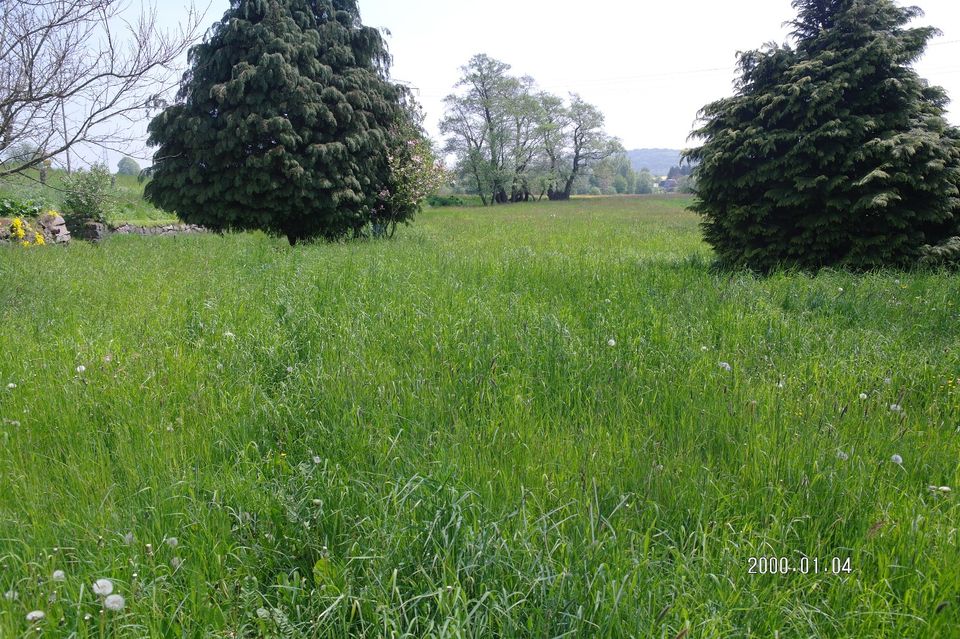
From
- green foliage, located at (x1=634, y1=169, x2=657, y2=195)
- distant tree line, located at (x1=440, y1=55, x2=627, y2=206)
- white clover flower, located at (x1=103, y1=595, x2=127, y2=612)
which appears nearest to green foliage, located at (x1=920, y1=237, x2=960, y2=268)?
white clover flower, located at (x1=103, y1=595, x2=127, y2=612)

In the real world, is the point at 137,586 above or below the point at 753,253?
below

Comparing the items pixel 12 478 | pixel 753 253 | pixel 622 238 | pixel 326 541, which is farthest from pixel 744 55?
pixel 12 478

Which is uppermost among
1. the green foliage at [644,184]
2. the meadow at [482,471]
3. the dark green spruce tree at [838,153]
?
the green foliage at [644,184]

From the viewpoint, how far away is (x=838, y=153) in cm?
754

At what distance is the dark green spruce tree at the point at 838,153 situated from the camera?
726 cm

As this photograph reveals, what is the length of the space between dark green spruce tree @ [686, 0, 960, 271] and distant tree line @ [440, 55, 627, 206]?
44.3m

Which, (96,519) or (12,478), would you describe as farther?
(12,478)

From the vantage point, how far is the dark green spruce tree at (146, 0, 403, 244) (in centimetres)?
1164

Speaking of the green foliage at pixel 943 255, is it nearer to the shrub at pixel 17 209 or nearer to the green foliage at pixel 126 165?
the green foliage at pixel 126 165

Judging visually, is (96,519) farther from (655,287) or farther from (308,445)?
(655,287)

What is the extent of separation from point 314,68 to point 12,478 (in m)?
11.5

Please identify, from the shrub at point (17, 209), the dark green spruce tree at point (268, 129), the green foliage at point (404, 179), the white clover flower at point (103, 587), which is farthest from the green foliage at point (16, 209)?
the white clover flower at point (103, 587)

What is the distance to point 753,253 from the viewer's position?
804 cm

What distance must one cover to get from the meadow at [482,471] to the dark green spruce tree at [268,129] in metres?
7.05
